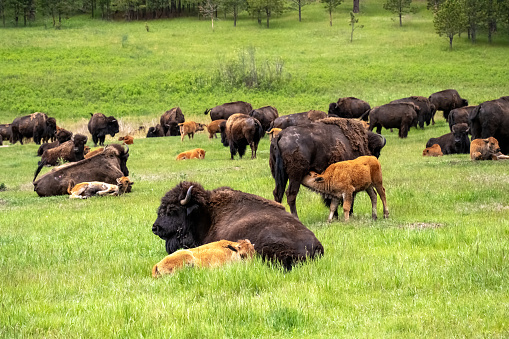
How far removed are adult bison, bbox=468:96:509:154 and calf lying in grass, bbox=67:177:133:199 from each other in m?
13.2

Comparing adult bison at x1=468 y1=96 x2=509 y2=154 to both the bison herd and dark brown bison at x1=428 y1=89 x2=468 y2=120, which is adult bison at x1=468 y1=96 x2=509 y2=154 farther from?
dark brown bison at x1=428 y1=89 x2=468 y2=120

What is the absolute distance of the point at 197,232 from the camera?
838 cm

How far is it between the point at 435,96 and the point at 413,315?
4095 centimetres

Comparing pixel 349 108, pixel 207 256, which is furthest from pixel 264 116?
pixel 207 256

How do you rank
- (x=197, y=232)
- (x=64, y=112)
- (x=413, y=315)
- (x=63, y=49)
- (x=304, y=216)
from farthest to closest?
(x=63, y=49) < (x=64, y=112) < (x=304, y=216) < (x=197, y=232) < (x=413, y=315)

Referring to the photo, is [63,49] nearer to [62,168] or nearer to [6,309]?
[62,168]

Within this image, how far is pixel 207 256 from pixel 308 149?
5.01 m

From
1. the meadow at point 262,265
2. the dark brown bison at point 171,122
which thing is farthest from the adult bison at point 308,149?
the dark brown bison at point 171,122

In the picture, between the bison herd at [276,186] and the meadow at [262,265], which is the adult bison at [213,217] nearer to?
the bison herd at [276,186]

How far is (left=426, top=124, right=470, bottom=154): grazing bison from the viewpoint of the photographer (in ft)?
84.1

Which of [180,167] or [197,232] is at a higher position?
[197,232]

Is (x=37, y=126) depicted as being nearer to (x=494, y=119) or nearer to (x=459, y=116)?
(x=459, y=116)

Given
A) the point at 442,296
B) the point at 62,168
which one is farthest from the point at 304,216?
the point at 62,168

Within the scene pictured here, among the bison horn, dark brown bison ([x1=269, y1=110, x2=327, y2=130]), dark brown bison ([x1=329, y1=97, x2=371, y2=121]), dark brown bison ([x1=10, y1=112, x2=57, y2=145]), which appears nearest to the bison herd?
the bison horn
